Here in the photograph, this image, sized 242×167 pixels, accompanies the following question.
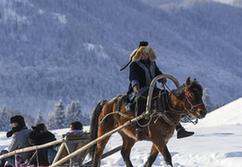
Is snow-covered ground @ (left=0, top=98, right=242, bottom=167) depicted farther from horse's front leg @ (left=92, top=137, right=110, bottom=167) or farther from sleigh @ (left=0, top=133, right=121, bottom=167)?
sleigh @ (left=0, top=133, right=121, bottom=167)

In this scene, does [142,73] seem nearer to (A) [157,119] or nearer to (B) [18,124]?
(A) [157,119]

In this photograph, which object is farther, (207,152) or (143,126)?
(207,152)

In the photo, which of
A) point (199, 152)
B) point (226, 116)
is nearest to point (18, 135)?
point (199, 152)

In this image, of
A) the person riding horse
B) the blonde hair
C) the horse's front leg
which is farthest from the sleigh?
the blonde hair

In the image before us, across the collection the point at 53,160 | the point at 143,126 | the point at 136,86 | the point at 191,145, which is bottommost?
the point at 191,145

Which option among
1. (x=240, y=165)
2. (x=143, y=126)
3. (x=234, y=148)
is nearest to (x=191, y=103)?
(x=143, y=126)

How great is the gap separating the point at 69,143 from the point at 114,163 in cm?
440

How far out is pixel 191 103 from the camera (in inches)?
430

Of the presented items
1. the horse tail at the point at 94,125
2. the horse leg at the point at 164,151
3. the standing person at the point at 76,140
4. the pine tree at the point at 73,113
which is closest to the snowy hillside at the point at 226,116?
the horse tail at the point at 94,125

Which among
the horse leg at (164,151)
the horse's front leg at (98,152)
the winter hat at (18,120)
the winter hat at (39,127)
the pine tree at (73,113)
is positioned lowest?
the pine tree at (73,113)

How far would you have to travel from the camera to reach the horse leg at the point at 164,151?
1102 centimetres

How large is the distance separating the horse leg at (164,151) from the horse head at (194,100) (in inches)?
28.7

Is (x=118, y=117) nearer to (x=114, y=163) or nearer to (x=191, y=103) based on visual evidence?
(x=191, y=103)

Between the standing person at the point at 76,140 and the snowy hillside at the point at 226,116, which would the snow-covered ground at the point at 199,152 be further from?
the snowy hillside at the point at 226,116
